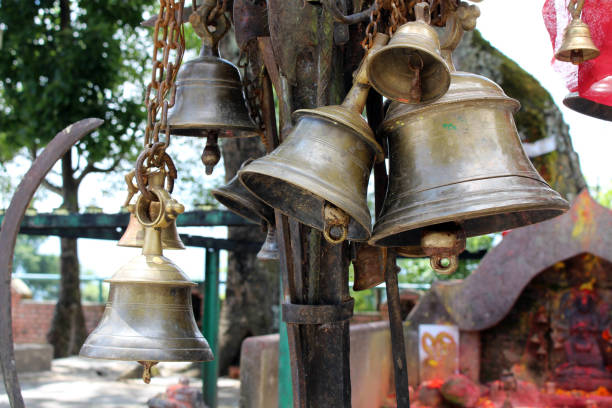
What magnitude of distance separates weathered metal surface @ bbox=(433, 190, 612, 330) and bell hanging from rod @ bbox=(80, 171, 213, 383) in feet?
18.5

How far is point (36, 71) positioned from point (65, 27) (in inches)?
43.5

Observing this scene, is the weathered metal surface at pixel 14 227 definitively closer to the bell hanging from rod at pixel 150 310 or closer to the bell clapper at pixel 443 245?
the bell hanging from rod at pixel 150 310

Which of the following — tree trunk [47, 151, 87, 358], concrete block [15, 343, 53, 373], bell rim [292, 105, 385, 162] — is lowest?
concrete block [15, 343, 53, 373]

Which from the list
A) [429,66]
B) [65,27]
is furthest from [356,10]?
[65,27]

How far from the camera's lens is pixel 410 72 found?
1.87 metres

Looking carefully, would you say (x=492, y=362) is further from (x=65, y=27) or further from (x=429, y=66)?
(x=65, y=27)

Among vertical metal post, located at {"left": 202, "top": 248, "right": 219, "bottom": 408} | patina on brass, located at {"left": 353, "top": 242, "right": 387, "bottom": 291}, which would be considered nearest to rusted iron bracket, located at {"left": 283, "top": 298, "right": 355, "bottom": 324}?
patina on brass, located at {"left": 353, "top": 242, "right": 387, "bottom": 291}

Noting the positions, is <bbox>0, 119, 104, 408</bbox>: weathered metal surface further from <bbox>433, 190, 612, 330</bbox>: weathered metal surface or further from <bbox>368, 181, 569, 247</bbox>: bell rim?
<bbox>433, 190, 612, 330</bbox>: weathered metal surface

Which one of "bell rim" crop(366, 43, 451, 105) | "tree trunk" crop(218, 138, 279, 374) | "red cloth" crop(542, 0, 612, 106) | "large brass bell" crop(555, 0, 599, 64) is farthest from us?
"tree trunk" crop(218, 138, 279, 374)

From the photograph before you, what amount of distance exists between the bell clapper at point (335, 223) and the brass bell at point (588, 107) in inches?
47.2

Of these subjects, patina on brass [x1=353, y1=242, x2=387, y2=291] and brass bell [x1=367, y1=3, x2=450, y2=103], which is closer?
brass bell [x1=367, y1=3, x2=450, y2=103]

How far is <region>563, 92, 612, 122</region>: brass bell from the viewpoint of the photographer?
8.25 ft

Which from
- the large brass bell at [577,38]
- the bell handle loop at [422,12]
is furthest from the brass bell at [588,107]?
the bell handle loop at [422,12]

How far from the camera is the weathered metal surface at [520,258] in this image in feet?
23.0
